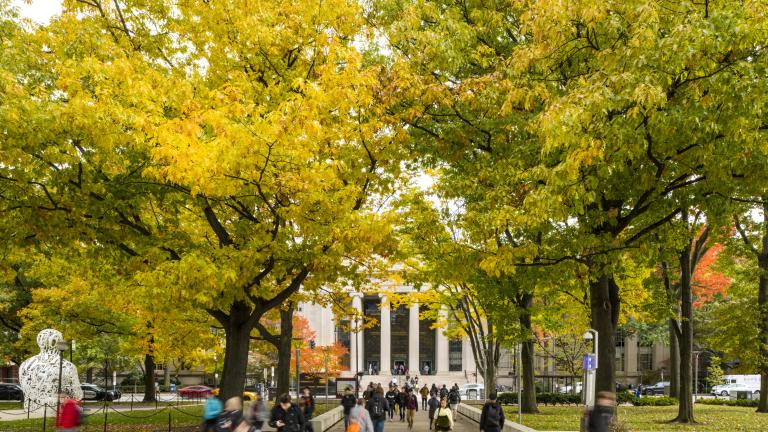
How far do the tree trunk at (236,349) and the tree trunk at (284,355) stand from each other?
8157mm

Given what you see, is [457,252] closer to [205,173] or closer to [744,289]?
[205,173]

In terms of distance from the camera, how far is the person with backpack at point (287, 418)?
14.4 m

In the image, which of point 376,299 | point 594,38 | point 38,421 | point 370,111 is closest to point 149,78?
point 370,111

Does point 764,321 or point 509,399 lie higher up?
point 764,321

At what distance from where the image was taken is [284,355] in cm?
2823

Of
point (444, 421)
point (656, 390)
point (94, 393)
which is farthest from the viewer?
point (656, 390)

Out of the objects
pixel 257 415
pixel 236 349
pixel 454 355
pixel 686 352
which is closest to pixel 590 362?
pixel 236 349

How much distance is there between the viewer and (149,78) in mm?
15312

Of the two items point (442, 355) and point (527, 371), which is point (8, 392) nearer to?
point (527, 371)

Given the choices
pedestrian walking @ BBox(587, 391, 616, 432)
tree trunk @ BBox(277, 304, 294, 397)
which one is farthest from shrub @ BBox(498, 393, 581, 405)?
pedestrian walking @ BBox(587, 391, 616, 432)

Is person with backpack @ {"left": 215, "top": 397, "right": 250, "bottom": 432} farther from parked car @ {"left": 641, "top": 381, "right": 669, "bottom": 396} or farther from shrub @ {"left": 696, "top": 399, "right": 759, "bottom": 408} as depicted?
parked car @ {"left": 641, "top": 381, "right": 669, "bottom": 396}

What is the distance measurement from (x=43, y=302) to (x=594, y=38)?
30.5 metres

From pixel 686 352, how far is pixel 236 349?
16.5 meters

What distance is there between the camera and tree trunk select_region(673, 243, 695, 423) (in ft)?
83.9
